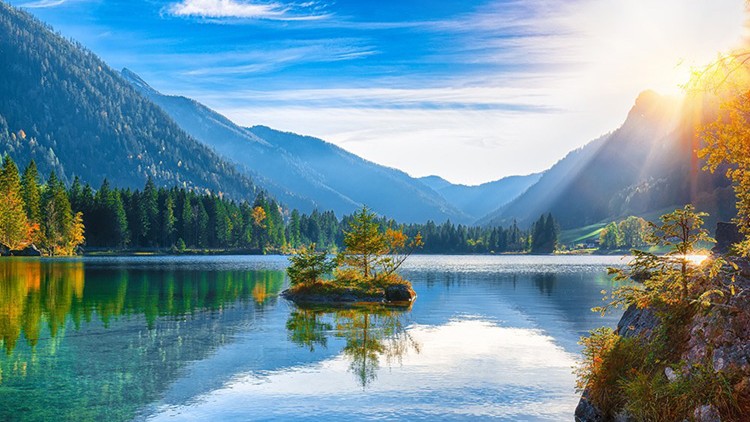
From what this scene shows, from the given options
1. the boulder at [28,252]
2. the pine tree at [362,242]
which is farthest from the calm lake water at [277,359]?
the boulder at [28,252]

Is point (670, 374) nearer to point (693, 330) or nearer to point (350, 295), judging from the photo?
point (693, 330)

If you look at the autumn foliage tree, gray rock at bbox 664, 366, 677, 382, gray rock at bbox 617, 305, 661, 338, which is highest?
the autumn foliage tree

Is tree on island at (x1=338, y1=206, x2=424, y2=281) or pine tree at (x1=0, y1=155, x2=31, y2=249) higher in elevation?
pine tree at (x1=0, y1=155, x2=31, y2=249)

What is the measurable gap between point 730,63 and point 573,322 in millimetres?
40195

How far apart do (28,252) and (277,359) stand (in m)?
159

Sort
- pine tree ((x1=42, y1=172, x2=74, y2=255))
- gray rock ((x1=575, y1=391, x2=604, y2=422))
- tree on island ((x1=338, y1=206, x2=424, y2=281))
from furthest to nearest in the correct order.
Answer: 1. pine tree ((x1=42, y1=172, x2=74, y2=255))
2. tree on island ((x1=338, y1=206, x2=424, y2=281))
3. gray rock ((x1=575, y1=391, x2=604, y2=422))

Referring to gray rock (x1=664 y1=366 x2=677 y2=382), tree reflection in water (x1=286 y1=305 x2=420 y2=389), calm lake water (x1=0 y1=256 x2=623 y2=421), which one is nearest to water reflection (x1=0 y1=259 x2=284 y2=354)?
calm lake water (x1=0 y1=256 x2=623 y2=421)

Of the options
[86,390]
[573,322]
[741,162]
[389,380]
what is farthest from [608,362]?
[573,322]

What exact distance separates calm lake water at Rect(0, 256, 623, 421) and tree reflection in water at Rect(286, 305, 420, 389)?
140 mm

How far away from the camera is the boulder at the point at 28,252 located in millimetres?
164625

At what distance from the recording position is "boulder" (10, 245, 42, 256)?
16462cm

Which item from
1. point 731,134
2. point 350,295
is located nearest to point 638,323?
point 731,134

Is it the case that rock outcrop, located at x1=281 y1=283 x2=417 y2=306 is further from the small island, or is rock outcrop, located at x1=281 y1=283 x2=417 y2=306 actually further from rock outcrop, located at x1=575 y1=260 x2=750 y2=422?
rock outcrop, located at x1=575 y1=260 x2=750 y2=422

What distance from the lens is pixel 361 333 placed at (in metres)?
45.8
